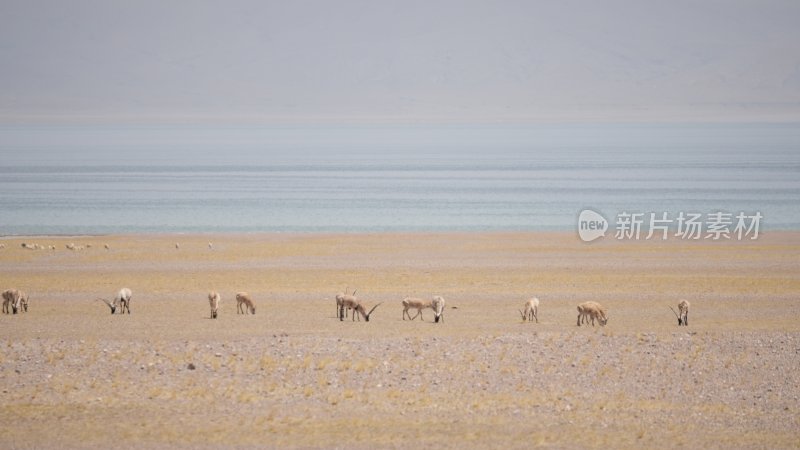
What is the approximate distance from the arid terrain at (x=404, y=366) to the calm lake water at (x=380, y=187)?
18.7 meters

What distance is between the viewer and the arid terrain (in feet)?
47.5

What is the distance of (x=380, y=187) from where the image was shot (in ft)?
243

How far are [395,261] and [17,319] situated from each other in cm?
1450

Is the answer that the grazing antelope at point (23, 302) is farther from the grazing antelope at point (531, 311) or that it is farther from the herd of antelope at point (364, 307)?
the grazing antelope at point (531, 311)

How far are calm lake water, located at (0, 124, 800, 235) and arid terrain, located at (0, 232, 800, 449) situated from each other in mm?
18713

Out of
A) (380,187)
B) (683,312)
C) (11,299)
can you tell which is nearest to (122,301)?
(11,299)

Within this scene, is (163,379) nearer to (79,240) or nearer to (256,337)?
(256,337)

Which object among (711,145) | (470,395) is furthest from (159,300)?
(711,145)

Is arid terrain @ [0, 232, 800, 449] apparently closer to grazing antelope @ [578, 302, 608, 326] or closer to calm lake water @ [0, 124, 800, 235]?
grazing antelope @ [578, 302, 608, 326]

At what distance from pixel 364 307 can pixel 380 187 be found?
51.5m

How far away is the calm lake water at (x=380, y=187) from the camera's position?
163ft

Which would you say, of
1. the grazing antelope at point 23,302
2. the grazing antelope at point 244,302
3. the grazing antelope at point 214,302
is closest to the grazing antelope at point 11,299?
the grazing antelope at point 23,302

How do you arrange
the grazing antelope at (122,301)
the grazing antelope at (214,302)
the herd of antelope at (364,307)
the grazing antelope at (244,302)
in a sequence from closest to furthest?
the herd of antelope at (364,307), the grazing antelope at (214,302), the grazing antelope at (244,302), the grazing antelope at (122,301)

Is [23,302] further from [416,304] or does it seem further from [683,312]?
[683,312]
